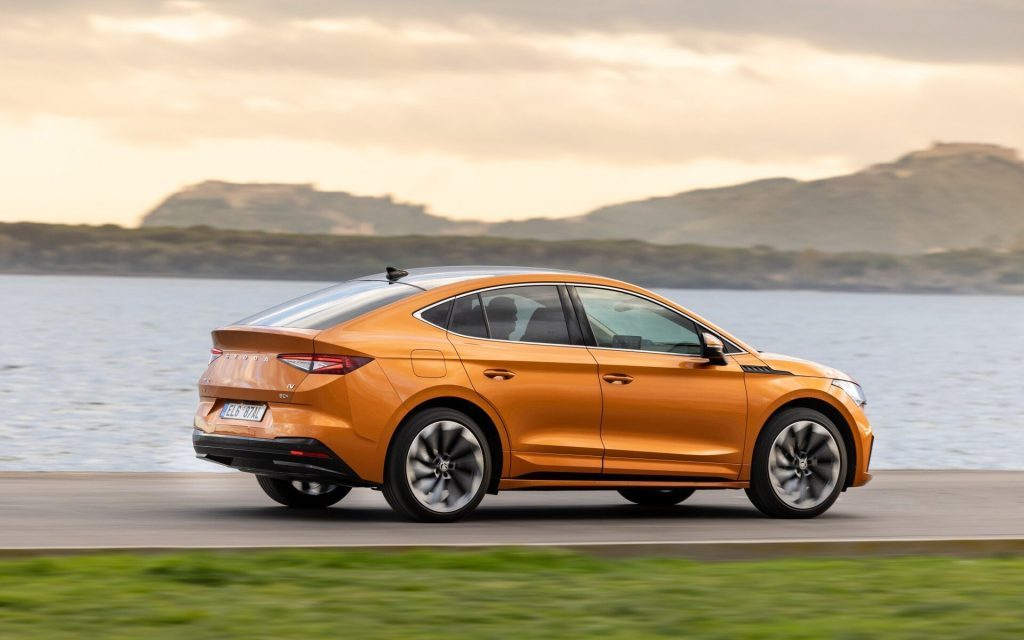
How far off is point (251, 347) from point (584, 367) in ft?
7.32

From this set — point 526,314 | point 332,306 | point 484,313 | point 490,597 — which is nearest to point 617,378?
point 526,314

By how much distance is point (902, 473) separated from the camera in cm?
1648

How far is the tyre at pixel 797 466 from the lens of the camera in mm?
12484

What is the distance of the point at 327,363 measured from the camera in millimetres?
10930

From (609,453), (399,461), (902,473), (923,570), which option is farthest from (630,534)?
(902,473)

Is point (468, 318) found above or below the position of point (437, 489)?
above

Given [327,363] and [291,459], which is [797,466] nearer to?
[327,363]

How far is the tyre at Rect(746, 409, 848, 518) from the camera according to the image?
1248cm

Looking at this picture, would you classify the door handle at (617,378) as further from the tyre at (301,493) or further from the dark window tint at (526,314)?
the tyre at (301,493)

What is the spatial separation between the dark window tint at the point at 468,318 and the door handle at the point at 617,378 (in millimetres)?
902

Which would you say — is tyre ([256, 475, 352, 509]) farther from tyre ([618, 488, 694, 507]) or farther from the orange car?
tyre ([618, 488, 694, 507])

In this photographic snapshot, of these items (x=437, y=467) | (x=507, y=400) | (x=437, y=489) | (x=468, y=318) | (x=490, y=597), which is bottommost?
(x=490, y=597)

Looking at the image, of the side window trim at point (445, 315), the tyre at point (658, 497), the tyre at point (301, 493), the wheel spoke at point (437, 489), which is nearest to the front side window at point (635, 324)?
the side window trim at point (445, 315)

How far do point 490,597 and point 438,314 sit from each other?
368 centimetres
